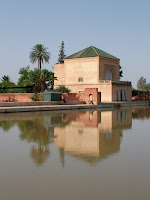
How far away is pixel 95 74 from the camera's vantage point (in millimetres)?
43281

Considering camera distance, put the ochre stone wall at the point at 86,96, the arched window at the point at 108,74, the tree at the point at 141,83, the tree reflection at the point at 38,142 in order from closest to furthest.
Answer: the tree reflection at the point at 38,142 < the ochre stone wall at the point at 86,96 < the arched window at the point at 108,74 < the tree at the point at 141,83

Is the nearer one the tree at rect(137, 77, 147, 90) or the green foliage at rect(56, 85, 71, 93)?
the green foliage at rect(56, 85, 71, 93)

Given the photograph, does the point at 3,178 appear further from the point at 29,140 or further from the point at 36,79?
the point at 36,79

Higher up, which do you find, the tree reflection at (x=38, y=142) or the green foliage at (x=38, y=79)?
the green foliage at (x=38, y=79)

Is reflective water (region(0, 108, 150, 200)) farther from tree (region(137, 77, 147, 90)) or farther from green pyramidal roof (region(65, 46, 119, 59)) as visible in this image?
tree (region(137, 77, 147, 90))

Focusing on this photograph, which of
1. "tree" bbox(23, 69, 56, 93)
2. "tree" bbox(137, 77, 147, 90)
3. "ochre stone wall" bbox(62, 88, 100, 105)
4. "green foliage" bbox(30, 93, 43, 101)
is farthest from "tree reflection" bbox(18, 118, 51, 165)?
"tree" bbox(137, 77, 147, 90)

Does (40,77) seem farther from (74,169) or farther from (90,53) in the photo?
(74,169)

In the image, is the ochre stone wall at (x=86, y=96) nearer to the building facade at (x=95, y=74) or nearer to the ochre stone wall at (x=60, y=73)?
the building facade at (x=95, y=74)

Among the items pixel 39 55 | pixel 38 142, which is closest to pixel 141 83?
pixel 39 55

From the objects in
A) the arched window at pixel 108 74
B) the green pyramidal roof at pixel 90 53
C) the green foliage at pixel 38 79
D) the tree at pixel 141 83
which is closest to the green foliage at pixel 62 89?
the green foliage at pixel 38 79

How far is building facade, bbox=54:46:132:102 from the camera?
139 ft

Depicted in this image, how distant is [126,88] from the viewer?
45656 mm

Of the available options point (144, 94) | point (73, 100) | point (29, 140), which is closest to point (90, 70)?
point (73, 100)

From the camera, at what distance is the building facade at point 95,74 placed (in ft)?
139
